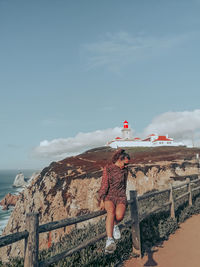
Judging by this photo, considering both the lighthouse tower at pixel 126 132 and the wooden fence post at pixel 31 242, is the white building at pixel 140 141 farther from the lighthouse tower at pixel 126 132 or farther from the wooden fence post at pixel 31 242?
the wooden fence post at pixel 31 242

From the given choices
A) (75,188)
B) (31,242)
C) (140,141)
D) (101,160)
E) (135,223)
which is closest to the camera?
(31,242)

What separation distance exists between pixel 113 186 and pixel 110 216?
58 centimetres

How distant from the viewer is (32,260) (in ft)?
11.5

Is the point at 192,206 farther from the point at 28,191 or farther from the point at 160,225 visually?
the point at 28,191

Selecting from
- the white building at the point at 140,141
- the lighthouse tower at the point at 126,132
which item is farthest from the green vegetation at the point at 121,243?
the lighthouse tower at the point at 126,132

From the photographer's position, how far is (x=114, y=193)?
4535 mm

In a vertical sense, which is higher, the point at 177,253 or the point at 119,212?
the point at 119,212

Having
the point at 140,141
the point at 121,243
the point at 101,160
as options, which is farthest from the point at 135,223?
the point at 140,141

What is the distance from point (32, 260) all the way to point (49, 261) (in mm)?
423

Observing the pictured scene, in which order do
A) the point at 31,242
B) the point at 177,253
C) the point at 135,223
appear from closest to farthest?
the point at 31,242, the point at 135,223, the point at 177,253

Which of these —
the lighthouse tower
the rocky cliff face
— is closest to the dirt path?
the rocky cliff face

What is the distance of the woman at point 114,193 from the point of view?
439 cm

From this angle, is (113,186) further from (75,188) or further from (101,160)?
(101,160)

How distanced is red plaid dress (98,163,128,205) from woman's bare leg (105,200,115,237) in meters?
0.09
